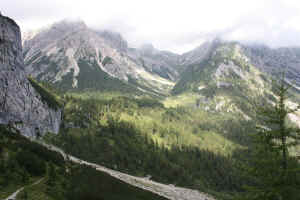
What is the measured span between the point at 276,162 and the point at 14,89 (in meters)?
100

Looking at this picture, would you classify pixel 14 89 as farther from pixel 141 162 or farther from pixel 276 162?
pixel 276 162

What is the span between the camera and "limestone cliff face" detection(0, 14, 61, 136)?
9003 centimetres

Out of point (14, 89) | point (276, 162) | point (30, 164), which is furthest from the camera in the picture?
point (14, 89)

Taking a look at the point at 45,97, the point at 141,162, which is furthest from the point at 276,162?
the point at 45,97

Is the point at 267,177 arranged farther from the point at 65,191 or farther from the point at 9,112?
the point at 9,112

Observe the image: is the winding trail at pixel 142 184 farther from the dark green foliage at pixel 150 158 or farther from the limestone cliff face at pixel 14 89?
the dark green foliage at pixel 150 158

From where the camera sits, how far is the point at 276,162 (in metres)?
20.5

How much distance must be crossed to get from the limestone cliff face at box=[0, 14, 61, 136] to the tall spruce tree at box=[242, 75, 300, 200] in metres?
87.0

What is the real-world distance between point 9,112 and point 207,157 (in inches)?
5330

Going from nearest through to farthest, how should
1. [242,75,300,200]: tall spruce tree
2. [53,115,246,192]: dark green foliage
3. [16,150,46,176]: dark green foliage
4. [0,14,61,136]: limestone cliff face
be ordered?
[242,75,300,200]: tall spruce tree
[16,150,46,176]: dark green foliage
[0,14,61,136]: limestone cliff face
[53,115,246,192]: dark green foliage

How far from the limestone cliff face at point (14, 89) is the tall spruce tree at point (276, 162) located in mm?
87032

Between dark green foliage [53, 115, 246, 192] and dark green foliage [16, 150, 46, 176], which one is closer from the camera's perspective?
dark green foliage [16, 150, 46, 176]

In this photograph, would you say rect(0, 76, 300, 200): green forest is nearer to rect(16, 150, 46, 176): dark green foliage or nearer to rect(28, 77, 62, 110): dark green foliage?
rect(16, 150, 46, 176): dark green foliage

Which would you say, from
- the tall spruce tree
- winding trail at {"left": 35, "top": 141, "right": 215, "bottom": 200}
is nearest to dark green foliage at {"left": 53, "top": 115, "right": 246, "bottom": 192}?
winding trail at {"left": 35, "top": 141, "right": 215, "bottom": 200}
